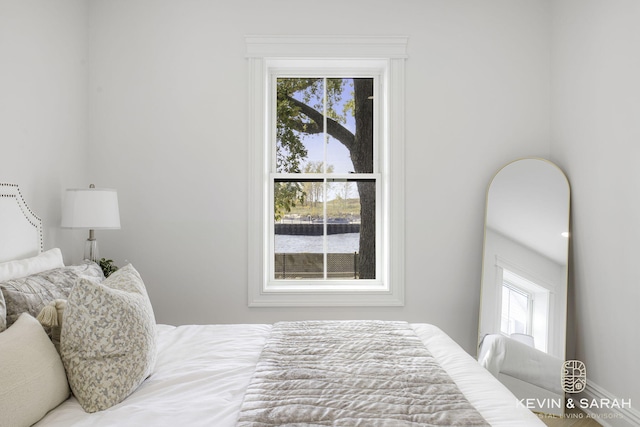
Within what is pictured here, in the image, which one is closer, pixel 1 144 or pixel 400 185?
pixel 1 144

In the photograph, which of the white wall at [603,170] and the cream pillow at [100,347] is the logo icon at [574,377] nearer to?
the white wall at [603,170]

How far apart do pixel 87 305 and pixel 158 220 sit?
181cm

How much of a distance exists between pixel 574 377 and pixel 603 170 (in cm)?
133

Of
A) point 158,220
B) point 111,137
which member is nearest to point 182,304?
point 158,220

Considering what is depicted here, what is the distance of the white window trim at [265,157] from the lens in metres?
3.14

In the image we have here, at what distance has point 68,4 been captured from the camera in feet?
9.37

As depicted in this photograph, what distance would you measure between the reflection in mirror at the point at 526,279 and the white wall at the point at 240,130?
0.16 metres

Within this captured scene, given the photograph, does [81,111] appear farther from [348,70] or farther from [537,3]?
[537,3]

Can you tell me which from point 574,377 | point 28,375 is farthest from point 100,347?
point 574,377

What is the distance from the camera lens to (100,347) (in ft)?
4.50

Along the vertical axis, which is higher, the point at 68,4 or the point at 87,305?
the point at 68,4

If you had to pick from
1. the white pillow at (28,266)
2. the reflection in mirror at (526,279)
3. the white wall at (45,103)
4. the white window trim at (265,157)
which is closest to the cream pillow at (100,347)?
the white pillow at (28,266)

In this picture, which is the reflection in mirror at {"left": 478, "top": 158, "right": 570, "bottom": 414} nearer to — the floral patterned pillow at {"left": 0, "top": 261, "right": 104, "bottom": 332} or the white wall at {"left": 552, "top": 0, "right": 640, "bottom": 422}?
the white wall at {"left": 552, "top": 0, "right": 640, "bottom": 422}

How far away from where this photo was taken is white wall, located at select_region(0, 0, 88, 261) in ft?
7.62
